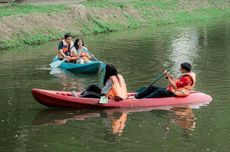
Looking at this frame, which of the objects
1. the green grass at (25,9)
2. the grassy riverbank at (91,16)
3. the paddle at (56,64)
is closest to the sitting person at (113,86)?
the paddle at (56,64)

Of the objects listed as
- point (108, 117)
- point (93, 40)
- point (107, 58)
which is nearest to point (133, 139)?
point (108, 117)

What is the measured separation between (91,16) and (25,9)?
468cm

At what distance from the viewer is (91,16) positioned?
37.7 m

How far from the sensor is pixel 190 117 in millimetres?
13500

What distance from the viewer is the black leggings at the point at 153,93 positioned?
14.7 metres

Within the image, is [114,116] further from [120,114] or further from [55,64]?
[55,64]

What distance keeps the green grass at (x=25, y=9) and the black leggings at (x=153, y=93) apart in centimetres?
1966

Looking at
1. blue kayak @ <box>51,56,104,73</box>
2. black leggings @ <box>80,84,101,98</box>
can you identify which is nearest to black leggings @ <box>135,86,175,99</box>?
black leggings @ <box>80,84,101,98</box>

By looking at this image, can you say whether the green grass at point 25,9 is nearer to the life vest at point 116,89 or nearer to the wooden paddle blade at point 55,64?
the wooden paddle blade at point 55,64

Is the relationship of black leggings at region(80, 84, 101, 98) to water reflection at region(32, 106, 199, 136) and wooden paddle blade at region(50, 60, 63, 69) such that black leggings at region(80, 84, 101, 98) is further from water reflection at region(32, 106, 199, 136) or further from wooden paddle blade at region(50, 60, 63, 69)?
wooden paddle blade at region(50, 60, 63, 69)

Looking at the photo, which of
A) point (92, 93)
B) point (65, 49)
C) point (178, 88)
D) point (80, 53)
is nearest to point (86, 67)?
point (80, 53)

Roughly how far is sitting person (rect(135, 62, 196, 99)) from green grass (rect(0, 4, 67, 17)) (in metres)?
19.7

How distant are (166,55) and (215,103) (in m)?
9.96

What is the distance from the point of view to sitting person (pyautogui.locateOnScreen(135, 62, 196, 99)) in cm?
1459
